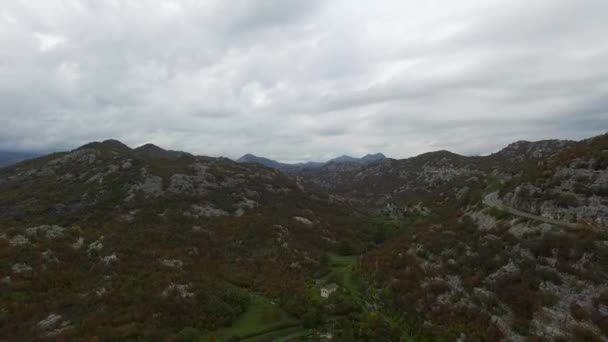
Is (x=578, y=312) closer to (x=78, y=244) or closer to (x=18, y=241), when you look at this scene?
(x=78, y=244)

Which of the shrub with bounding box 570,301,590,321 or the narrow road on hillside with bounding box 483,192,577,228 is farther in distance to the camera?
the narrow road on hillside with bounding box 483,192,577,228

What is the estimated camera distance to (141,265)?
5119 centimetres

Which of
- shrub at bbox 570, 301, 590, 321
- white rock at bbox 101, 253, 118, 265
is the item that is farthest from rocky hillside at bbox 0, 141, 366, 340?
shrub at bbox 570, 301, 590, 321

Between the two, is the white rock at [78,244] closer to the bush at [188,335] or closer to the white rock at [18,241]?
the white rock at [18,241]

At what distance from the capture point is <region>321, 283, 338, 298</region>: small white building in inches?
1841

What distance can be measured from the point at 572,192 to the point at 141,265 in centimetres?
6459

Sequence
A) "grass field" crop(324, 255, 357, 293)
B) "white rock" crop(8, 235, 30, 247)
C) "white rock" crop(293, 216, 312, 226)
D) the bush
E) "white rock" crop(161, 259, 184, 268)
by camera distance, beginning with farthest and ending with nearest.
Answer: "white rock" crop(293, 216, 312, 226), "white rock" crop(161, 259, 184, 268), "grass field" crop(324, 255, 357, 293), "white rock" crop(8, 235, 30, 247), the bush

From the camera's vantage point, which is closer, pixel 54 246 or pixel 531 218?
pixel 531 218

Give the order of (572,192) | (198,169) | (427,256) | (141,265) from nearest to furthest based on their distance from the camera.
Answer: (572,192), (427,256), (141,265), (198,169)

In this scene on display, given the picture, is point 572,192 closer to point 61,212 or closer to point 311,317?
point 311,317

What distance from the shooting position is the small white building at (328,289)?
46.8 meters

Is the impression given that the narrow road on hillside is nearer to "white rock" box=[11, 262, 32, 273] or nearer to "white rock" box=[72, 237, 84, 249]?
"white rock" box=[11, 262, 32, 273]

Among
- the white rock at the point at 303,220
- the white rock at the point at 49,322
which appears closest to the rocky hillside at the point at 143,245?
the white rock at the point at 49,322

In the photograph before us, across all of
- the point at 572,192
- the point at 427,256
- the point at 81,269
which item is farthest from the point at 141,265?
the point at 572,192
